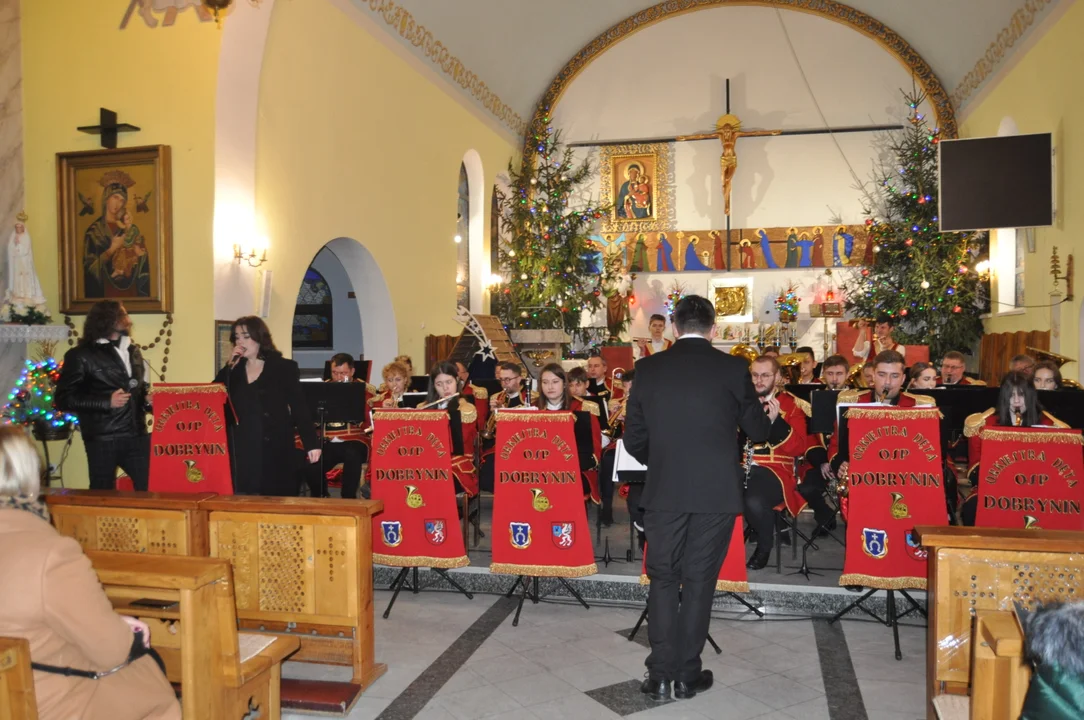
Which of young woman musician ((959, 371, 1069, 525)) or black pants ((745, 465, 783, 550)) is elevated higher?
young woman musician ((959, 371, 1069, 525))

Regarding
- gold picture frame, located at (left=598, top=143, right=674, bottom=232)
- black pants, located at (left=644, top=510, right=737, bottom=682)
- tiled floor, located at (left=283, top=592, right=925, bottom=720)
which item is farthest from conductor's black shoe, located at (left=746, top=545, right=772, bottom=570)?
gold picture frame, located at (left=598, top=143, right=674, bottom=232)

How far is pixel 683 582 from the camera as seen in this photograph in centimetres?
391

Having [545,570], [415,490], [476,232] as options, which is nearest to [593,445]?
[545,570]

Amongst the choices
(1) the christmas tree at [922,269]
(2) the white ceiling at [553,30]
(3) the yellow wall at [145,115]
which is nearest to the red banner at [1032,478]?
(3) the yellow wall at [145,115]

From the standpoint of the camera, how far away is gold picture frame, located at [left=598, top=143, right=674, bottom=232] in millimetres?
17094

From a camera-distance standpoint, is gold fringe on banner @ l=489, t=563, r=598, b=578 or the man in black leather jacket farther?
the man in black leather jacket

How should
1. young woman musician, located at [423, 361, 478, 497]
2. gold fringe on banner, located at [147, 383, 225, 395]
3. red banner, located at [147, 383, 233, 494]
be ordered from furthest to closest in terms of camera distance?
1. young woman musician, located at [423, 361, 478, 497]
2. red banner, located at [147, 383, 233, 494]
3. gold fringe on banner, located at [147, 383, 225, 395]

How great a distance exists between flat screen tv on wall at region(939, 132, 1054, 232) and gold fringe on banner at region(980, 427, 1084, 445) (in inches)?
261

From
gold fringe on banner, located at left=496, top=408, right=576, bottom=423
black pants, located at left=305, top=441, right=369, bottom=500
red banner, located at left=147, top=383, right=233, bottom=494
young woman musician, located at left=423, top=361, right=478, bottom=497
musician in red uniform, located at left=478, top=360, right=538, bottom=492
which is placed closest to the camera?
gold fringe on banner, located at left=496, top=408, right=576, bottom=423

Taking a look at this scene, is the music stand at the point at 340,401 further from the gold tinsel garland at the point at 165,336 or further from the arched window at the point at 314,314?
the arched window at the point at 314,314

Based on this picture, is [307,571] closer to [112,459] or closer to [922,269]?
[112,459]

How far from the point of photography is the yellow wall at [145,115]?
8.08m

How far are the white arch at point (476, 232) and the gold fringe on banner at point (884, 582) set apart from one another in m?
11.1

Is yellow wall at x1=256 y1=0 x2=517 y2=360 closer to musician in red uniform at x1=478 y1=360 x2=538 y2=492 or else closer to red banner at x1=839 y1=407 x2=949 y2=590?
musician in red uniform at x1=478 y1=360 x2=538 y2=492
